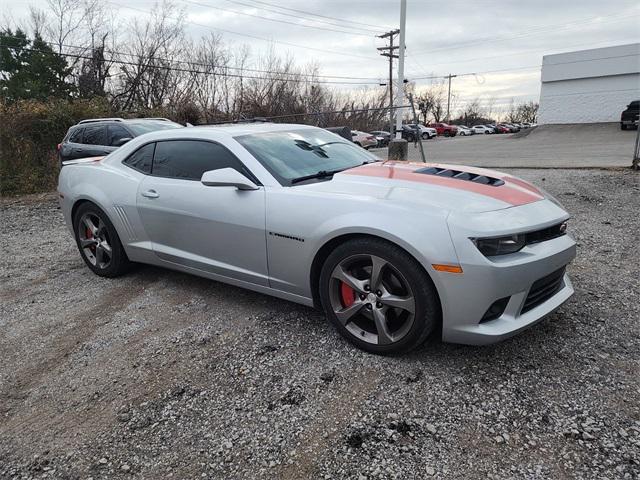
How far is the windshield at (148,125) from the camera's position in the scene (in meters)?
8.94

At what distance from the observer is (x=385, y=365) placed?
274 cm

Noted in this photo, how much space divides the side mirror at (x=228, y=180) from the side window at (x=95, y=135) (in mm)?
7178

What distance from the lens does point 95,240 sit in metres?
4.44

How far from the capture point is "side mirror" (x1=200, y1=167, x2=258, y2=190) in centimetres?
312

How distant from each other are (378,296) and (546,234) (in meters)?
1.06

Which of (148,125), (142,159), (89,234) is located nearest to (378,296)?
(142,159)

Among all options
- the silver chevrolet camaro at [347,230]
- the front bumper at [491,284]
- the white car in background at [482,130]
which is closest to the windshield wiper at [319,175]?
the silver chevrolet camaro at [347,230]

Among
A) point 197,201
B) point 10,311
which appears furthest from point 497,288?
point 10,311

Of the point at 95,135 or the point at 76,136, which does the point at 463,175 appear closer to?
the point at 95,135

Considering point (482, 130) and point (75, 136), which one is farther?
point (482, 130)

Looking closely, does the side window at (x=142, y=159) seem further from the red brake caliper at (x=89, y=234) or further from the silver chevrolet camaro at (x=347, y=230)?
the red brake caliper at (x=89, y=234)

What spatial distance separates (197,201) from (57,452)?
1.87 meters

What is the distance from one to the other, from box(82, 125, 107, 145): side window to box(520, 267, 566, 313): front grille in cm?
888

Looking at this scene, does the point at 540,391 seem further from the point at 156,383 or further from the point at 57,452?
the point at 57,452
